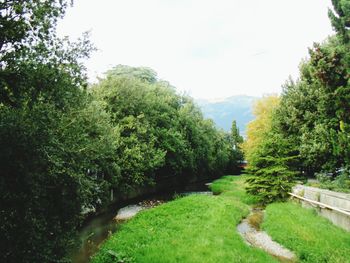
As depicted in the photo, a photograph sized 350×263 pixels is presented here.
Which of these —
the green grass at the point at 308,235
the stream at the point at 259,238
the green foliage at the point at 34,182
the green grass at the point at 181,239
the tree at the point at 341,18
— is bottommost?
the stream at the point at 259,238

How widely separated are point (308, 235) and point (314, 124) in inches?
744

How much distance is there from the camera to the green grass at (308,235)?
1617cm

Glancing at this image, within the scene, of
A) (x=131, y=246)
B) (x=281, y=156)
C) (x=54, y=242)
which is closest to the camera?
(x=54, y=242)

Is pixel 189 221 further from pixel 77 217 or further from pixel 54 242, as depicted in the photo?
pixel 54 242

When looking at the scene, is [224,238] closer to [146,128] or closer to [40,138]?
[40,138]

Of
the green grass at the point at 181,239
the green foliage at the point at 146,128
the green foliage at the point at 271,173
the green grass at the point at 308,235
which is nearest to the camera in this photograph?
the green grass at the point at 181,239

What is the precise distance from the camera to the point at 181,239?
18.7 metres

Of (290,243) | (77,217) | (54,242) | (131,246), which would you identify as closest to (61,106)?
(77,217)

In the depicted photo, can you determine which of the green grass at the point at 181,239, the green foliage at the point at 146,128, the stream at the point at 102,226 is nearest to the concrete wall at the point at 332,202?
the green grass at the point at 181,239

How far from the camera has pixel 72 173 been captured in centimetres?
1270

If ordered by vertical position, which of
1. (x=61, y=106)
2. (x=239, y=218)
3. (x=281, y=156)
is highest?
(x=61, y=106)

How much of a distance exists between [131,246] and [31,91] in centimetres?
949

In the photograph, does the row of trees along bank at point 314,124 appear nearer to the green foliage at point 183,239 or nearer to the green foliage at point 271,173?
the green foliage at point 271,173

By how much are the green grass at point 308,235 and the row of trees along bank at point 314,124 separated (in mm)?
5036
